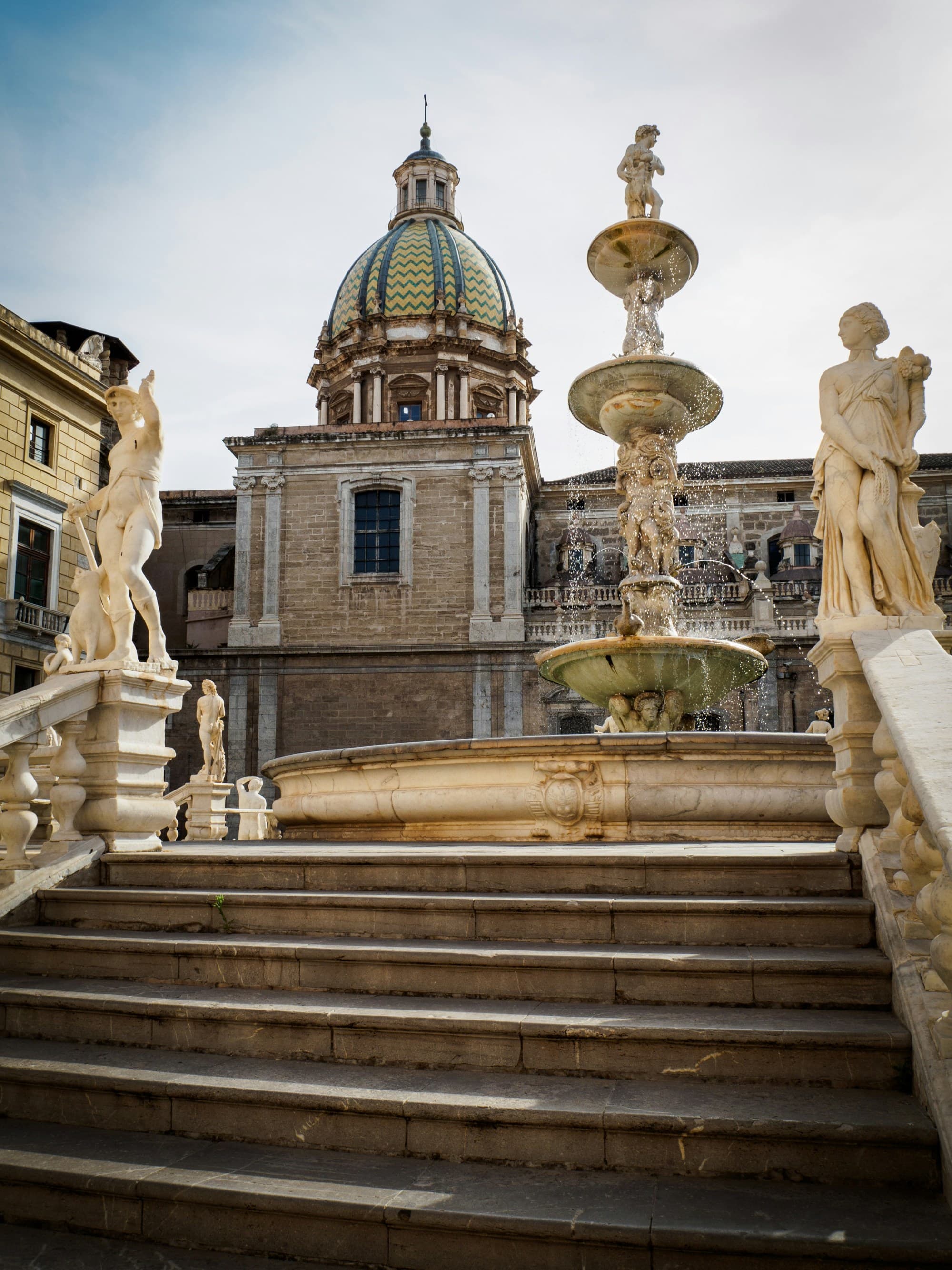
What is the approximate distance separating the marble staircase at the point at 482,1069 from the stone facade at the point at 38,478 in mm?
23412

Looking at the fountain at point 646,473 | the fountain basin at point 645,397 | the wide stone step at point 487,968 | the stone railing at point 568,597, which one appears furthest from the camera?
the stone railing at point 568,597

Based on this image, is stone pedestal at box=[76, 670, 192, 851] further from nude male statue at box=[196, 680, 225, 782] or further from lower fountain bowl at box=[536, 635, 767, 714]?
nude male statue at box=[196, 680, 225, 782]

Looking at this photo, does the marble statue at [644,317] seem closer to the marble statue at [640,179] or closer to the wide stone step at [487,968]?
the marble statue at [640,179]

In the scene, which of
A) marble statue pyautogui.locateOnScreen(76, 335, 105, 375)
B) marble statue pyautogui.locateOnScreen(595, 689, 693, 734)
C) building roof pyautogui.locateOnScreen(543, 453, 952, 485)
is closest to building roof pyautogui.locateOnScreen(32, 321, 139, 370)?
marble statue pyautogui.locateOnScreen(76, 335, 105, 375)

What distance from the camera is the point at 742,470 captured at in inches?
1454

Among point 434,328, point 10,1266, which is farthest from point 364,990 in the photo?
point 434,328

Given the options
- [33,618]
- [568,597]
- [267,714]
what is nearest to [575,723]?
[568,597]

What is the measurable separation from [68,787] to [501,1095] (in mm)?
3518

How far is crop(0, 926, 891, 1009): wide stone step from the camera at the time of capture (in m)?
3.81

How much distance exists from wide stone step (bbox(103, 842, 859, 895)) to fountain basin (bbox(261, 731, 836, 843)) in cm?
90

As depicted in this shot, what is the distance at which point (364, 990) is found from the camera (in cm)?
423

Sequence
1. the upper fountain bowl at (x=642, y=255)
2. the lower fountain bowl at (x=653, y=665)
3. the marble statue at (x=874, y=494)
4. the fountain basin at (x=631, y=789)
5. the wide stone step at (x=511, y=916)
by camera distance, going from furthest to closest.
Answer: the upper fountain bowl at (x=642, y=255)
the lower fountain bowl at (x=653, y=665)
the fountain basin at (x=631, y=789)
the marble statue at (x=874, y=494)
the wide stone step at (x=511, y=916)

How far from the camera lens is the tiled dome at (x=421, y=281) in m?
42.1

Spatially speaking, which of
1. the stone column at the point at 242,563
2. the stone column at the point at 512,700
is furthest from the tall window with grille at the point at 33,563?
the stone column at the point at 512,700
